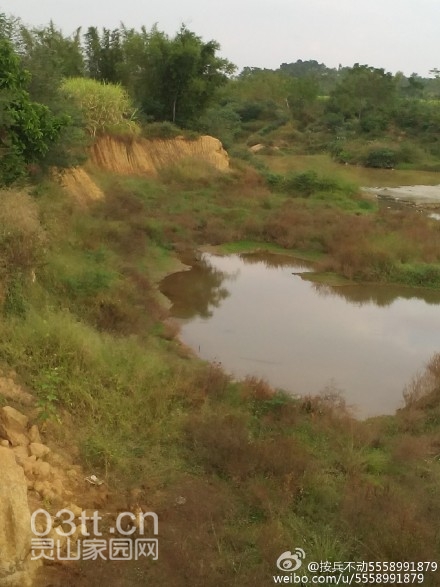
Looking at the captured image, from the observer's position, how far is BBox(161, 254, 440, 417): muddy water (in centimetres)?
944

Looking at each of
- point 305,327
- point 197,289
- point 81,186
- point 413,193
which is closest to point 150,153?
point 81,186

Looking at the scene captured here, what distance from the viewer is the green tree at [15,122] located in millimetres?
10453

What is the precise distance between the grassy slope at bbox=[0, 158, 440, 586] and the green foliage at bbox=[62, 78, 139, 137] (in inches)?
406

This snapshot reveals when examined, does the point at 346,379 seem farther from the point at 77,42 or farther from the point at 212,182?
the point at 77,42

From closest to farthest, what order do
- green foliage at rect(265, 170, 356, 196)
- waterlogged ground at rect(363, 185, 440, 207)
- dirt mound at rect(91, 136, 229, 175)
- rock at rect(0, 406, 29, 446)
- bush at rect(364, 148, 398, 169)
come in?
rock at rect(0, 406, 29, 446) → dirt mound at rect(91, 136, 229, 175) → green foliage at rect(265, 170, 356, 196) → waterlogged ground at rect(363, 185, 440, 207) → bush at rect(364, 148, 398, 169)

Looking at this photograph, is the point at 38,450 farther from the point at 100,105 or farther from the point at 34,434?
the point at 100,105

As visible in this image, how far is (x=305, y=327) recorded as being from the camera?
37.9ft

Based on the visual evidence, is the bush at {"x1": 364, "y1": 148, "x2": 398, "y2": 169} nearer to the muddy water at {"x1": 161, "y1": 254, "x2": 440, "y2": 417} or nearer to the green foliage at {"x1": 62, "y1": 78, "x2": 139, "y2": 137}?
the green foliage at {"x1": 62, "y1": 78, "x2": 139, "y2": 137}

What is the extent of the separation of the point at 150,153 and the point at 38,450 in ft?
63.5

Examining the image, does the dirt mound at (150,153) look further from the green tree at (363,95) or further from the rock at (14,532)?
the green tree at (363,95)

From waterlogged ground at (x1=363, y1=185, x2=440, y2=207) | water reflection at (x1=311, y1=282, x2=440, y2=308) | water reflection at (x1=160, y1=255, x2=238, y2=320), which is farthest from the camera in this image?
waterlogged ground at (x1=363, y1=185, x2=440, y2=207)

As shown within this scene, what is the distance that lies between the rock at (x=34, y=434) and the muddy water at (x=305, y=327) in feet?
13.3

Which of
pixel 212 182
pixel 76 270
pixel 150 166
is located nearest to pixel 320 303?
pixel 76 270

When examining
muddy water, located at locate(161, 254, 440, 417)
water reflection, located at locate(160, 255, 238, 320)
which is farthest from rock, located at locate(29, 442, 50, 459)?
water reflection, located at locate(160, 255, 238, 320)
